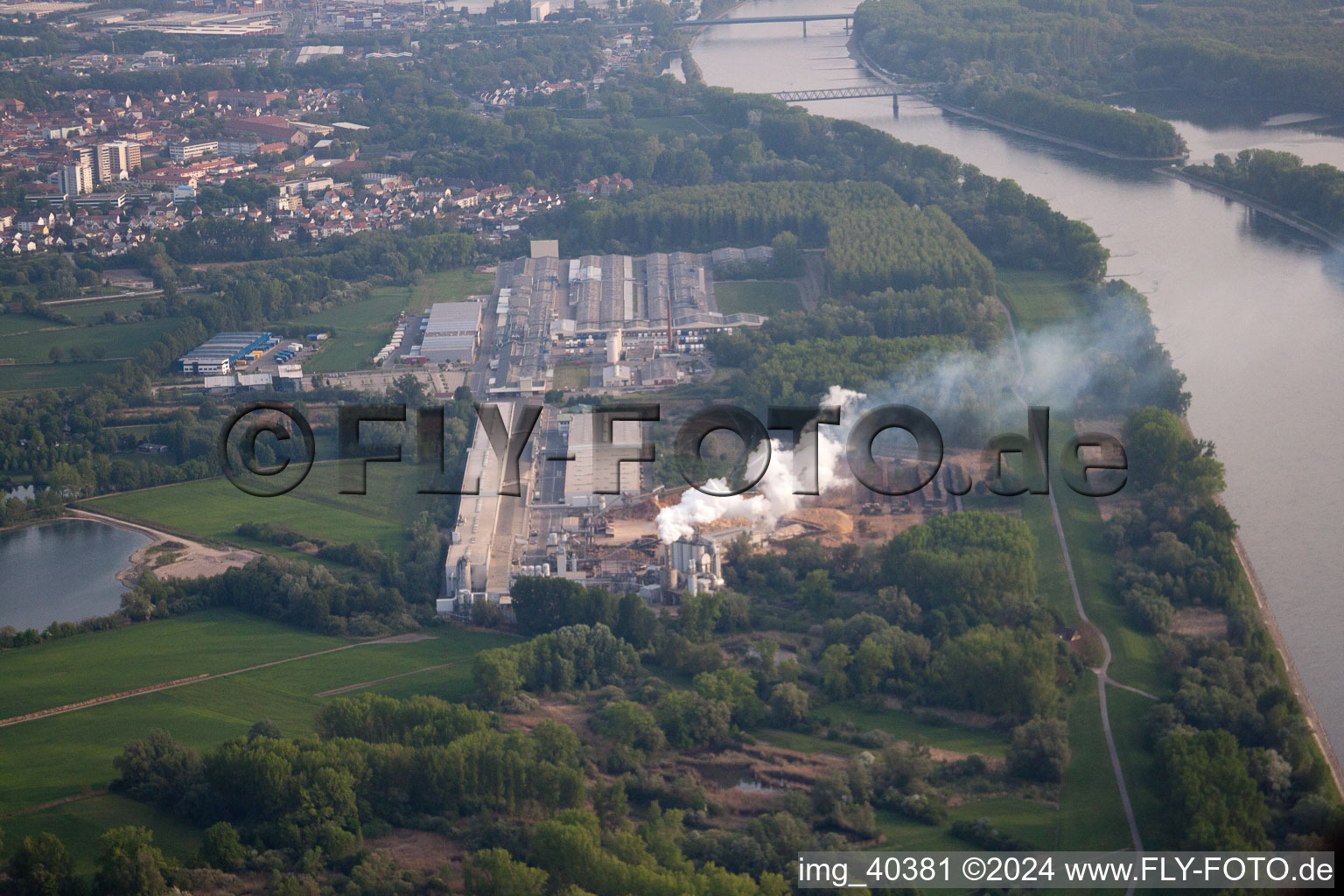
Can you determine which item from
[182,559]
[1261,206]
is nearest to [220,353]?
[182,559]

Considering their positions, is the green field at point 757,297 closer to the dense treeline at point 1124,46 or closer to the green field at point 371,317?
the green field at point 371,317

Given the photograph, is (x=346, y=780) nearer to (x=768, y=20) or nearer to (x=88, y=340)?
(x=88, y=340)

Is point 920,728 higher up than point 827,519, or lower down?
lower down

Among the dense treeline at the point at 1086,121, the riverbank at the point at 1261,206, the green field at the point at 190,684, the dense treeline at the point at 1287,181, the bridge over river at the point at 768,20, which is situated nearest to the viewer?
the green field at the point at 190,684

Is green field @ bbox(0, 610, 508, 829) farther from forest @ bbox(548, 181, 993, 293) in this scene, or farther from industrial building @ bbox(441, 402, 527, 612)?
forest @ bbox(548, 181, 993, 293)

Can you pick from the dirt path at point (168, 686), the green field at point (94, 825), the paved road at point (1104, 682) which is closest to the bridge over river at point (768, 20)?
the paved road at point (1104, 682)

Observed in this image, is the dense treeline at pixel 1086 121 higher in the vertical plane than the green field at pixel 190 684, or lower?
higher

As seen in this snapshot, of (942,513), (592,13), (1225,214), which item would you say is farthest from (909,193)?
(592,13)

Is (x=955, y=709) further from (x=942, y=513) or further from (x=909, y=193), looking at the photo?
(x=909, y=193)

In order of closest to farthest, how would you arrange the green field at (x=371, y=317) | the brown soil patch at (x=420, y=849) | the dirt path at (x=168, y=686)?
the brown soil patch at (x=420, y=849), the dirt path at (x=168, y=686), the green field at (x=371, y=317)
